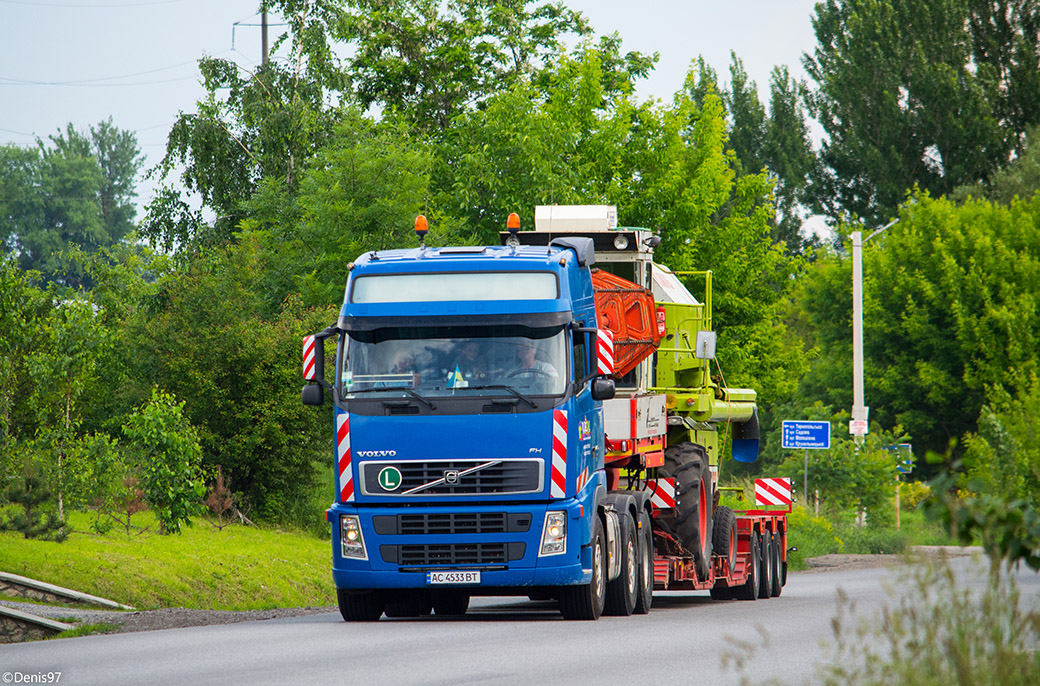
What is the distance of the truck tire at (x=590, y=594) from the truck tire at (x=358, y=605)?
1.97 m

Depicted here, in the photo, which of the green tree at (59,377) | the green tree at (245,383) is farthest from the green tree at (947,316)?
the green tree at (59,377)

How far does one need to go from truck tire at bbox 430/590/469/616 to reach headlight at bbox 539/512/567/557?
3.14 metres

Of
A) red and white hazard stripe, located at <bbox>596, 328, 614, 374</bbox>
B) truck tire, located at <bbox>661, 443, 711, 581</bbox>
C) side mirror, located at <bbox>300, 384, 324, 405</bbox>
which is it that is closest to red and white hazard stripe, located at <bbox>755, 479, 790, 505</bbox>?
truck tire, located at <bbox>661, 443, 711, 581</bbox>

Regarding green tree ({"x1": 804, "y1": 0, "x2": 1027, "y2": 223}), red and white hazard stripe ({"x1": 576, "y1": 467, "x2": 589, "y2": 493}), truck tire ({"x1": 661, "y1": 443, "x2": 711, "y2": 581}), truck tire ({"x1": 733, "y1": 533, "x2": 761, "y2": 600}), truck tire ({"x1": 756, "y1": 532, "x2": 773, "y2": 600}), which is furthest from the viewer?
green tree ({"x1": 804, "y1": 0, "x2": 1027, "y2": 223})

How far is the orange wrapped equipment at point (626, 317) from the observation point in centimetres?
1812

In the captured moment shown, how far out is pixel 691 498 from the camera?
62.1 ft

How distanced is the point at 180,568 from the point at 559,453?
836 cm

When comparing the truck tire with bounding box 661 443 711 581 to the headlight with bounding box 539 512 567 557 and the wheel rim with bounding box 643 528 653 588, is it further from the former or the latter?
the headlight with bounding box 539 512 567 557

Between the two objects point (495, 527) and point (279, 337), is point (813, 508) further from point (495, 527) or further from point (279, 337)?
point (495, 527)

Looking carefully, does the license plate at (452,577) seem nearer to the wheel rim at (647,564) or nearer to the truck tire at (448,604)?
the truck tire at (448,604)

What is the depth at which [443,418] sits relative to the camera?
14.3 m

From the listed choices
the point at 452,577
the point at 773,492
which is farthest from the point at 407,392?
the point at 773,492

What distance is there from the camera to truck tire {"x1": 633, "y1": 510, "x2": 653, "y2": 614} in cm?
1706

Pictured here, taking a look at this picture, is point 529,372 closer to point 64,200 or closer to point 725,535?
point 725,535
